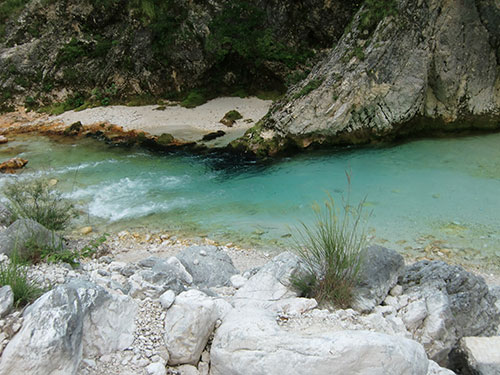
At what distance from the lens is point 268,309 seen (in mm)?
4066

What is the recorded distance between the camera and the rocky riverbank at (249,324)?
125 inches

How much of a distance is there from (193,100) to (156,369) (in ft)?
54.5

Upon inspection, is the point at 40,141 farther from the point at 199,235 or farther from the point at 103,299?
the point at 103,299

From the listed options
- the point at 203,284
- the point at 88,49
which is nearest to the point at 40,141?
the point at 88,49

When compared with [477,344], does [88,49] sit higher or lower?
higher

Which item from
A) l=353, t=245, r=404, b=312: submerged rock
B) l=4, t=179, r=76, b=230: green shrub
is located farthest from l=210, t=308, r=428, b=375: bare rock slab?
l=4, t=179, r=76, b=230: green shrub

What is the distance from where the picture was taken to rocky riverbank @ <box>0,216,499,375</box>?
125 inches

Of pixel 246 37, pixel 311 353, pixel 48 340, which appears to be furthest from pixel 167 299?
pixel 246 37

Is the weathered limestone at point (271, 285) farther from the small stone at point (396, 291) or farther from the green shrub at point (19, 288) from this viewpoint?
the green shrub at point (19, 288)

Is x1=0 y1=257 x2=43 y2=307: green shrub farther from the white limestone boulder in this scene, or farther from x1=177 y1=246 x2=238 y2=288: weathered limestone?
x1=177 y1=246 x2=238 y2=288: weathered limestone

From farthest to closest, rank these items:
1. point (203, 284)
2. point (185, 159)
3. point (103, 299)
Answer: point (185, 159), point (203, 284), point (103, 299)

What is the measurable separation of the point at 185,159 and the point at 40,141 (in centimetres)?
661

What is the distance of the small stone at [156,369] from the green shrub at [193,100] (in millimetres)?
16164

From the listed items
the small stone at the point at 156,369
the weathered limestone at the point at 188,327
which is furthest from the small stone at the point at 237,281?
the small stone at the point at 156,369
